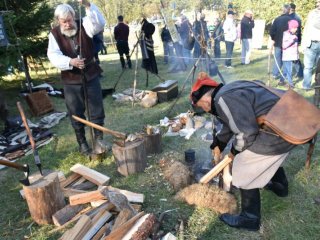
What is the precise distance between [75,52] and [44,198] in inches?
81.9

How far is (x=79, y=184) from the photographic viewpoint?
4.07 meters

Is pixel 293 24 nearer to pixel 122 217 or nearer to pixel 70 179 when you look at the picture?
pixel 70 179

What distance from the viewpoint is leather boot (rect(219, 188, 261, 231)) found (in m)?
2.98

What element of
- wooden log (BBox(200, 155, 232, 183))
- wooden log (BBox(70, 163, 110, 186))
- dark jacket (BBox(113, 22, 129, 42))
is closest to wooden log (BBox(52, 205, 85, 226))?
wooden log (BBox(70, 163, 110, 186))

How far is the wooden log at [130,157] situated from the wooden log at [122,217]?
120cm

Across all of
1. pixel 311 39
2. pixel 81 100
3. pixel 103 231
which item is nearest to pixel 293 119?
pixel 103 231

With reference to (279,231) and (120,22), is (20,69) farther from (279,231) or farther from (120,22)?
(279,231)

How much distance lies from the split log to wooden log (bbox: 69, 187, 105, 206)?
787mm

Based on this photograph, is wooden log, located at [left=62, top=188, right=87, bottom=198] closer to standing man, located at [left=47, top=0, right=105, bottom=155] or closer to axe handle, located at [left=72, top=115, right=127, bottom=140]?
axe handle, located at [left=72, top=115, right=127, bottom=140]

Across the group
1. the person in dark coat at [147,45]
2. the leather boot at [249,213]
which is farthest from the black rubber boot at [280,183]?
the person in dark coat at [147,45]

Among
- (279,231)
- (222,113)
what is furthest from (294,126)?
(279,231)

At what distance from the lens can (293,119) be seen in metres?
2.64

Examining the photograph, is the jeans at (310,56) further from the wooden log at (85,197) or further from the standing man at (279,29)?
the wooden log at (85,197)

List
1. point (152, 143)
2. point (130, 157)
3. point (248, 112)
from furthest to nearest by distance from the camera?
1. point (152, 143)
2. point (130, 157)
3. point (248, 112)
